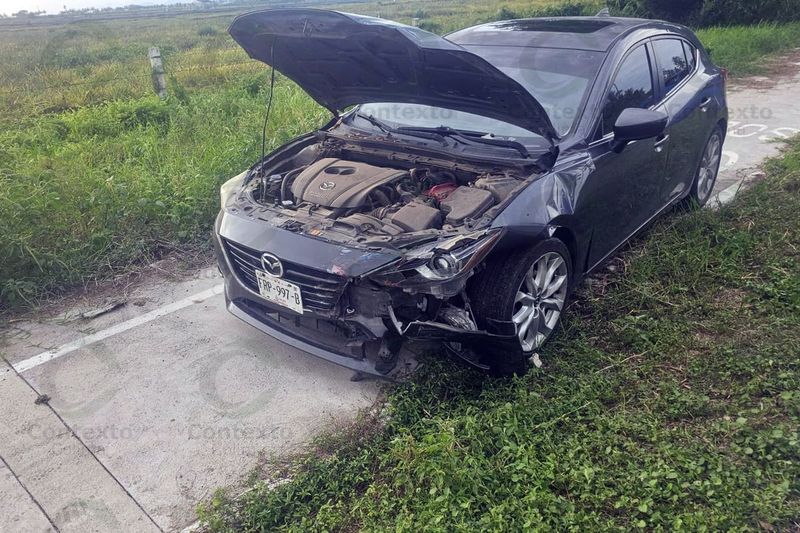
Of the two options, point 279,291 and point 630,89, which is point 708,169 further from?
point 279,291

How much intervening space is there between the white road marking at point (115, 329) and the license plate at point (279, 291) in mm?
1294

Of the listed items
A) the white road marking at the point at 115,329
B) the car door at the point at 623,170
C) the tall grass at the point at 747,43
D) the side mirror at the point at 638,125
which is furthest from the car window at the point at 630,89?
the tall grass at the point at 747,43

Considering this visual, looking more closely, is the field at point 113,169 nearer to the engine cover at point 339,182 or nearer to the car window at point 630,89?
the engine cover at point 339,182

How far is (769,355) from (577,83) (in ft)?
6.06

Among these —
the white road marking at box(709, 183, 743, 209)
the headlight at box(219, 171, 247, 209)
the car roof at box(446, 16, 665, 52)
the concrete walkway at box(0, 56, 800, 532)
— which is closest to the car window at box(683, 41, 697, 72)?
the car roof at box(446, 16, 665, 52)

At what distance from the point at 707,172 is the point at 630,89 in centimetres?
187

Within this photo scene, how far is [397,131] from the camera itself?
401 centimetres

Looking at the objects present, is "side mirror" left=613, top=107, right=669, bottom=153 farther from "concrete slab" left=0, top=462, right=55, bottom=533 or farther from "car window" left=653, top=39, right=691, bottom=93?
"concrete slab" left=0, top=462, right=55, bottom=533

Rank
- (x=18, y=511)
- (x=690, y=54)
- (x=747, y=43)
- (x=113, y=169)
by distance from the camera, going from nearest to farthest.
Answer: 1. (x=18, y=511)
2. (x=690, y=54)
3. (x=113, y=169)
4. (x=747, y=43)

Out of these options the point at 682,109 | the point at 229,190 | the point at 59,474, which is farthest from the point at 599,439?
the point at 682,109

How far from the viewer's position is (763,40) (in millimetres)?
12609

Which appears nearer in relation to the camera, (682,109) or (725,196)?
(682,109)

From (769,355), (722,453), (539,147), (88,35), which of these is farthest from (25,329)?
(88,35)

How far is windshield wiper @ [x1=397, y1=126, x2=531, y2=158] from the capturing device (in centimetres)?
346
